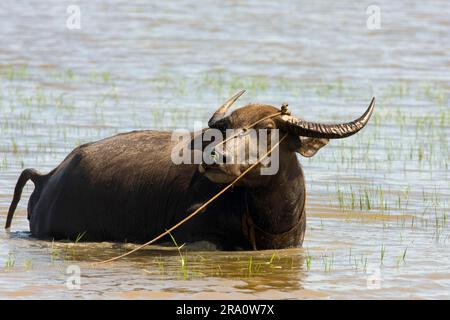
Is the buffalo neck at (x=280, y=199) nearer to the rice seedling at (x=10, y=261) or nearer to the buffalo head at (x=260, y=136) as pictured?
the buffalo head at (x=260, y=136)

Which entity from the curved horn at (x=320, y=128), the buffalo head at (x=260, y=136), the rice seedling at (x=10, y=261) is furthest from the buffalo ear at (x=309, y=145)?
the rice seedling at (x=10, y=261)

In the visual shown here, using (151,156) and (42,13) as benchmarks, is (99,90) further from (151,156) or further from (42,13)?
(42,13)

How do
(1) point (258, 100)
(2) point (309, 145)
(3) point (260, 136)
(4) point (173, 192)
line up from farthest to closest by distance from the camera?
(1) point (258, 100) < (4) point (173, 192) < (2) point (309, 145) < (3) point (260, 136)

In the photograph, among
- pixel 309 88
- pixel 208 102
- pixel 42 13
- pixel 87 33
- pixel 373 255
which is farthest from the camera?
pixel 42 13

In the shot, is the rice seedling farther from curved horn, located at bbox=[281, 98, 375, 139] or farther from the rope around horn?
curved horn, located at bbox=[281, 98, 375, 139]

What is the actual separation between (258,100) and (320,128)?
26.4 ft

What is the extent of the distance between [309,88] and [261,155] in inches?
385

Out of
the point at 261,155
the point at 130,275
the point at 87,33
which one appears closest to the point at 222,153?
the point at 261,155

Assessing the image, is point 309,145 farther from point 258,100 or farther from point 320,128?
point 258,100

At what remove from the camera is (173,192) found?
9.13 meters

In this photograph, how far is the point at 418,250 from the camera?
9289 mm

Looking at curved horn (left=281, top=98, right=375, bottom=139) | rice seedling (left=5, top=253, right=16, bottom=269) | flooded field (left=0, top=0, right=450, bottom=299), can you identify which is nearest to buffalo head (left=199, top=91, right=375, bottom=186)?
curved horn (left=281, top=98, right=375, bottom=139)

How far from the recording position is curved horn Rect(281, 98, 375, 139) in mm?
8523

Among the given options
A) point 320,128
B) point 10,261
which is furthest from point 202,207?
point 10,261
